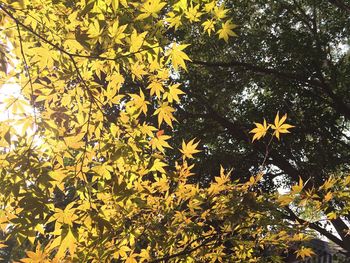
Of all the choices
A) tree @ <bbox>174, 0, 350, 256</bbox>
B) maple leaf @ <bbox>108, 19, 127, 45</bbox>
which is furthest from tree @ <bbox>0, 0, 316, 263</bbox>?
tree @ <bbox>174, 0, 350, 256</bbox>

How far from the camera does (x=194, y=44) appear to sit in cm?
823

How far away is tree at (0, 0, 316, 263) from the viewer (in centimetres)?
185

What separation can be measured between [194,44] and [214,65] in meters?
0.65

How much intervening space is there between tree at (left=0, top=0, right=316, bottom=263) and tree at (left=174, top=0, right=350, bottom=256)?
206 inches

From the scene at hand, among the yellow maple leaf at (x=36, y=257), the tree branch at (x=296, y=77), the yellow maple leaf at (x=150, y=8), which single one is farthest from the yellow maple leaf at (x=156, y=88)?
the tree branch at (x=296, y=77)

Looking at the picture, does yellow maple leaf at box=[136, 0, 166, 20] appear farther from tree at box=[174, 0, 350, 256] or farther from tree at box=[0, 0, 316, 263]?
tree at box=[174, 0, 350, 256]

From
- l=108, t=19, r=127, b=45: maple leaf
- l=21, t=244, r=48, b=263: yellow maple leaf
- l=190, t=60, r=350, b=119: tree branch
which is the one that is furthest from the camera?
l=190, t=60, r=350, b=119: tree branch

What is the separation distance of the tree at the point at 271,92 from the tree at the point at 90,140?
5238 mm

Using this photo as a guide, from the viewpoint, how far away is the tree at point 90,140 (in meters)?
1.85

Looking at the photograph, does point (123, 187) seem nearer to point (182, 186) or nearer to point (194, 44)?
point (182, 186)

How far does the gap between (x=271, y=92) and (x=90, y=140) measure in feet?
23.5

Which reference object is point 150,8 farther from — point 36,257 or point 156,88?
point 36,257

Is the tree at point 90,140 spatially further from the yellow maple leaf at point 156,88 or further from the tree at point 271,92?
the tree at point 271,92

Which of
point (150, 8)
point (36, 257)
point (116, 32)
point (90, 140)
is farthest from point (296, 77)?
point (36, 257)
